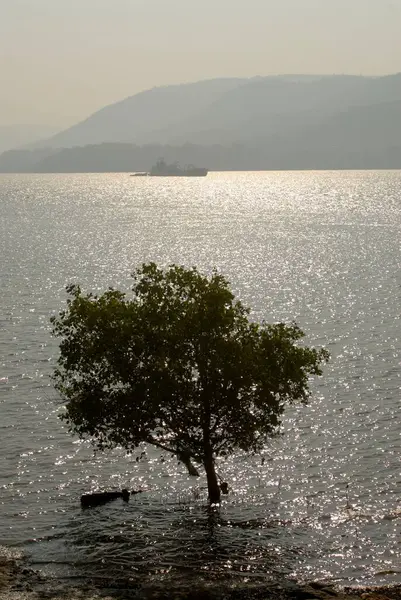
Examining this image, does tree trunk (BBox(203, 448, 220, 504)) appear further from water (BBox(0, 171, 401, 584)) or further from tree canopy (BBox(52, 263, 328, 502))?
water (BBox(0, 171, 401, 584))

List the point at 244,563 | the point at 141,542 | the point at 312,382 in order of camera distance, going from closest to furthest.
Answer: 1. the point at 244,563
2. the point at 141,542
3. the point at 312,382

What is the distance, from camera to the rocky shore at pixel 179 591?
3781cm

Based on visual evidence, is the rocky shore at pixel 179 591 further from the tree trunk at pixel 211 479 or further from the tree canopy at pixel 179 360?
the tree canopy at pixel 179 360

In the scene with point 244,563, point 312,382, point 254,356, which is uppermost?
point 254,356

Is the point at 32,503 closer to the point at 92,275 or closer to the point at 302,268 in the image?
the point at 92,275

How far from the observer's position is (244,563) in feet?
142

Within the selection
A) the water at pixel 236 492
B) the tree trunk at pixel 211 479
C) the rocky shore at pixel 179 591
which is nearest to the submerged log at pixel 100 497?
the water at pixel 236 492

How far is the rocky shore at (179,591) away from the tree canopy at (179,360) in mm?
10320

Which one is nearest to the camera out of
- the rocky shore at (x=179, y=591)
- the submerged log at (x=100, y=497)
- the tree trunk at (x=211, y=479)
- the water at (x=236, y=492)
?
the rocky shore at (x=179, y=591)

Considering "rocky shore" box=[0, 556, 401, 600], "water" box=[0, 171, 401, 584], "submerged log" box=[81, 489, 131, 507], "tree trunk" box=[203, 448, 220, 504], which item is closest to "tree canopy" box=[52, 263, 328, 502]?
"tree trunk" box=[203, 448, 220, 504]

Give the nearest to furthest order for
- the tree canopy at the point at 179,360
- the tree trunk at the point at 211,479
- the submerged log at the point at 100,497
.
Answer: the tree canopy at the point at 179,360
the tree trunk at the point at 211,479
the submerged log at the point at 100,497

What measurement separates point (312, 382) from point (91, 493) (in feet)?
107

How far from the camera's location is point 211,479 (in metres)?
51.2

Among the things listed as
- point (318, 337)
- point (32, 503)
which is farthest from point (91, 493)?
point (318, 337)
